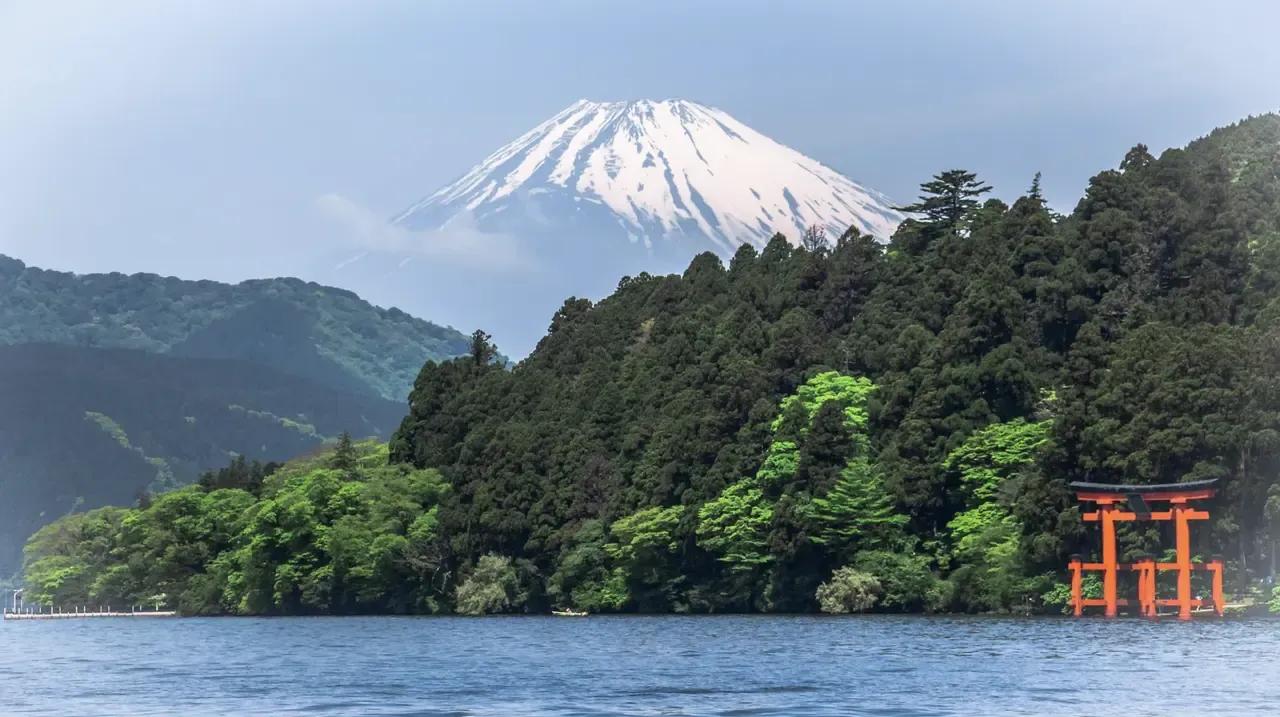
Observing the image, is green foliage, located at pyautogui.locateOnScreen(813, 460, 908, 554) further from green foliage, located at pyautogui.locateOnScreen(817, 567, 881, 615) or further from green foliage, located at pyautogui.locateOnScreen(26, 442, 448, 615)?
green foliage, located at pyautogui.locateOnScreen(26, 442, 448, 615)

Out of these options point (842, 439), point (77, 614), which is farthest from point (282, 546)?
point (842, 439)

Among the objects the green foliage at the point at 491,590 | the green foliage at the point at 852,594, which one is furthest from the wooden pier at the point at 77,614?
the green foliage at the point at 852,594

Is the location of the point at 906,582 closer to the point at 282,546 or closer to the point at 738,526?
the point at 738,526

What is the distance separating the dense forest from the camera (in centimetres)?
7825

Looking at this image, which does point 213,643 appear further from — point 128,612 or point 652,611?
point 128,612

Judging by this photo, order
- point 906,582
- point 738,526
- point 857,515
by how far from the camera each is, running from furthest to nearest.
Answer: point 738,526 → point 857,515 → point 906,582

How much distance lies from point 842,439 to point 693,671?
43.4 metres

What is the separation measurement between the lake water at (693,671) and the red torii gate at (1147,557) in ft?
13.7

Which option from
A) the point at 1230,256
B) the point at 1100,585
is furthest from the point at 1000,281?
the point at 1100,585

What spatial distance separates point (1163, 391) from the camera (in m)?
74.2

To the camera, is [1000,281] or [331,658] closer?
[331,658]

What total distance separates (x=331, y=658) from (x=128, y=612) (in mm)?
75845

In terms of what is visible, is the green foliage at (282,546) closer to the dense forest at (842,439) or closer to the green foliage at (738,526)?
the dense forest at (842,439)

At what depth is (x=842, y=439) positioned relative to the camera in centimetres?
9250
